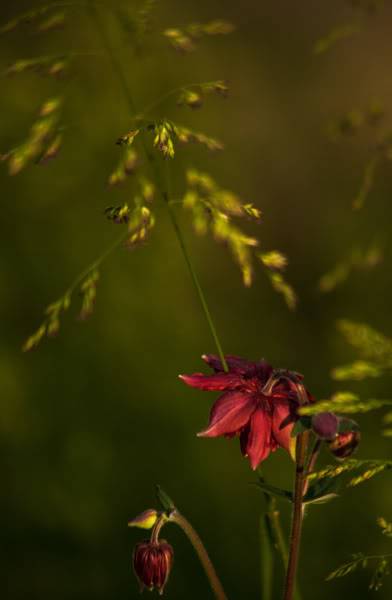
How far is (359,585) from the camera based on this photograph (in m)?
1.31

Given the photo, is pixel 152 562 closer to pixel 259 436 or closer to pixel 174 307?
pixel 259 436

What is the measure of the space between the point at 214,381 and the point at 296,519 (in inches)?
3.9

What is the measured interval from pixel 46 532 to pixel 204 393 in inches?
11.5

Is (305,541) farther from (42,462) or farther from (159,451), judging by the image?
(42,462)

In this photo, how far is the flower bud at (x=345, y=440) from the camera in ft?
1.94

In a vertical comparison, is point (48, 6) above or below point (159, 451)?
above

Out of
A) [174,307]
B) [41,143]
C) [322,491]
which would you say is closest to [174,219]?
[41,143]

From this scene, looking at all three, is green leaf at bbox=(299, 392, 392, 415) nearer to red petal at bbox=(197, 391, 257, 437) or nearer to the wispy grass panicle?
red petal at bbox=(197, 391, 257, 437)

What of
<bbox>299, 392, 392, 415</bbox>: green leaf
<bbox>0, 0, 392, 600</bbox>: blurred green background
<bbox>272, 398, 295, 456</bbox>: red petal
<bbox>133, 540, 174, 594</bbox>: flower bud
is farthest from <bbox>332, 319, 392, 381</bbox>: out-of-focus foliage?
<bbox>0, 0, 392, 600</bbox>: blurred green background

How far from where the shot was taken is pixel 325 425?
1.86ft

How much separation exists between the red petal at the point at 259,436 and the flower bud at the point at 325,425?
46 mm

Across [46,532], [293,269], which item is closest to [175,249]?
[293,269]

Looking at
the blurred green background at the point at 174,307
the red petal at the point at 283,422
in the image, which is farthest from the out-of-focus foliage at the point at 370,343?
the blurred green background at the point at 174,307

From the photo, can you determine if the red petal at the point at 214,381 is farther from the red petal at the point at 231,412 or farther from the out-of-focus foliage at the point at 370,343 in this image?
the out-of-focus foliage at the point at 370,343
